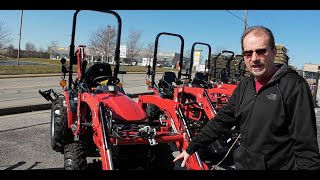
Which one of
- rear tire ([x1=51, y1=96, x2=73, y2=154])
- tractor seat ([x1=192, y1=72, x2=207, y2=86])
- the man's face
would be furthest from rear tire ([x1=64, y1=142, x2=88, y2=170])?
tractor seat ([x1=192, y1=72, x2=207, y2=86])

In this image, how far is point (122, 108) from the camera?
168 inches

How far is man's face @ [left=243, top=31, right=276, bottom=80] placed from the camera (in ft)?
6.73

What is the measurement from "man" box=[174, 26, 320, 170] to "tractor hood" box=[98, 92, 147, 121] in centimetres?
213

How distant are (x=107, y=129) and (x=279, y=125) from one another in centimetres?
215

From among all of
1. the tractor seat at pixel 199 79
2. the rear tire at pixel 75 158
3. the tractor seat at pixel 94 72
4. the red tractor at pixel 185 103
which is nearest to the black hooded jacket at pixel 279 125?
the rear tire at pixel 75 158

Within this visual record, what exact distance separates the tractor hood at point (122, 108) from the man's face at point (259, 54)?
7.66 ft

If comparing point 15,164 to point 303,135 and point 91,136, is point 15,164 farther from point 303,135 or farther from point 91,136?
point 303,135

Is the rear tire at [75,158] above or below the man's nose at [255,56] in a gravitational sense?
below

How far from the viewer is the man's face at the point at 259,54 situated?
2053 millimetres

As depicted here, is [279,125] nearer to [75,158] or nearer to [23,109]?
[75,158]

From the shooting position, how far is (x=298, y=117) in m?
1.86

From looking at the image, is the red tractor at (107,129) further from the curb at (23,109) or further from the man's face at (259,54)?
the curb at (23,109)

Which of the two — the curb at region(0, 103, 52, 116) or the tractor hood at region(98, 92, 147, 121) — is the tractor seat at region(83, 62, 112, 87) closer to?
the tractor hood at region(98, 92, 147, 121)
